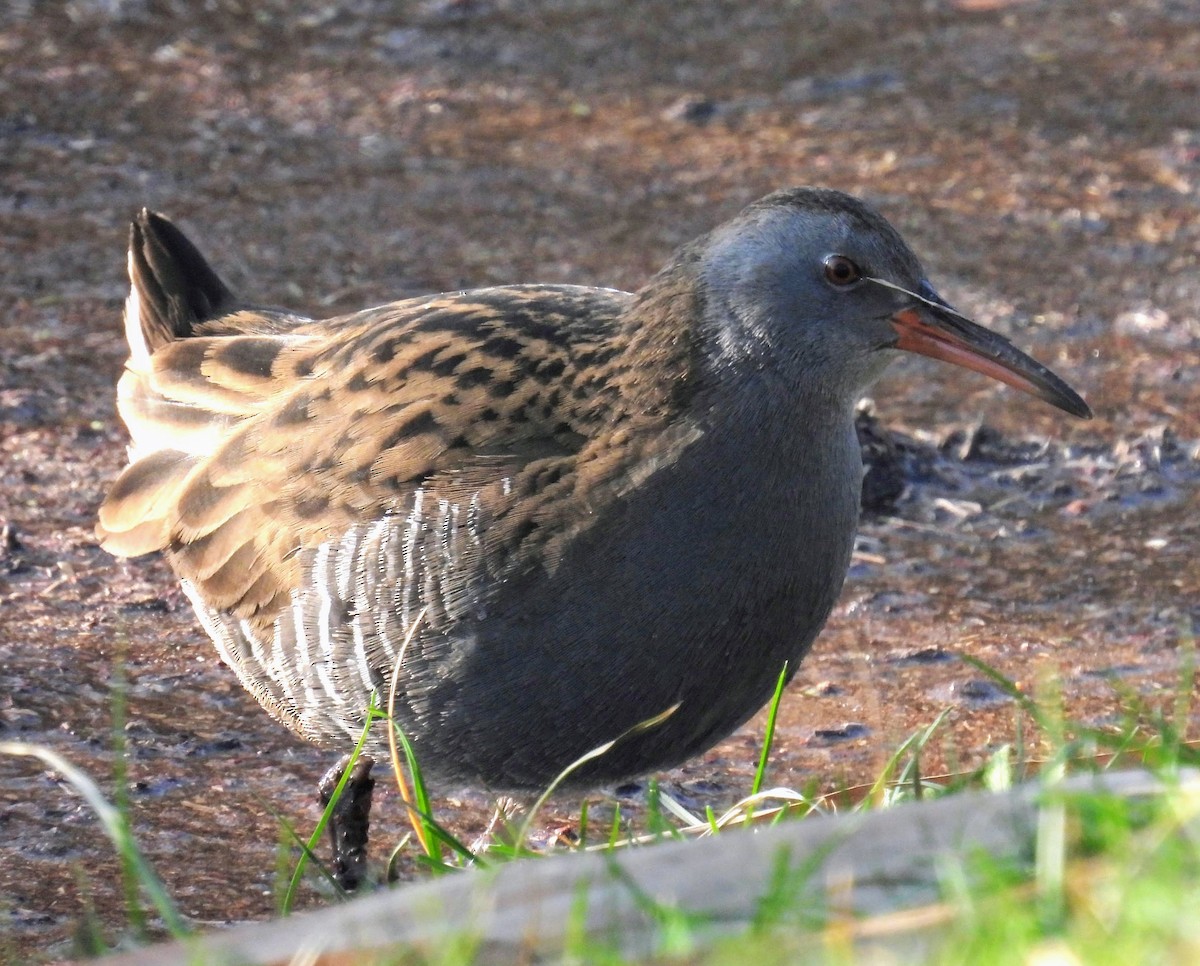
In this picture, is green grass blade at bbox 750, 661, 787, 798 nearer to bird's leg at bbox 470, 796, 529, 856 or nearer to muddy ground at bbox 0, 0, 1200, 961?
muddy ground at bbox 0, 0, 1200, 961

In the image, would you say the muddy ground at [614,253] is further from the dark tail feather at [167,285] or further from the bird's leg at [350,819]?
the dark tail feather at [167,285]

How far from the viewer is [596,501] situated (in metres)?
3.99

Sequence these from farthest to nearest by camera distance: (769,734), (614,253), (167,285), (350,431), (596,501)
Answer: (614,253)
(167,285)
(350,431)
(596,501)
(769,734)

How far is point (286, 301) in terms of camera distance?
715 centimetres

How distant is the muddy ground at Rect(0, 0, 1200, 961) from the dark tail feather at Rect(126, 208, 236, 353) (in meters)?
0.86

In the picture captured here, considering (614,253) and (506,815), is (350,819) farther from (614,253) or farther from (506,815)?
(614,253)

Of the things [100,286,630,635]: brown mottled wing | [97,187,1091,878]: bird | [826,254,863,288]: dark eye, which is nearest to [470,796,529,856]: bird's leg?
[97,187,1091,878]: bird

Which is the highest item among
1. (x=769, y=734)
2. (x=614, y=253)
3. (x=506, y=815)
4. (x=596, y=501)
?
(x=596, y=501)

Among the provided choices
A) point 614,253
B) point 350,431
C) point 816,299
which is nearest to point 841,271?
point 816,299

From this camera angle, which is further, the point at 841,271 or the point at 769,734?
the point at 841,271

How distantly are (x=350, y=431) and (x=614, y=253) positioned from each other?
3.44 m

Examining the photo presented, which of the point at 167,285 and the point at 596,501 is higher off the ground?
the point at 167,285

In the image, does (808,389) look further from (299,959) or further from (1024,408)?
(1024,408)

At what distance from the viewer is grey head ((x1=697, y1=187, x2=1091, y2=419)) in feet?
13.5
